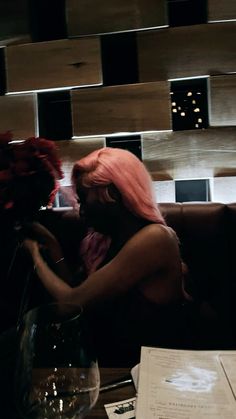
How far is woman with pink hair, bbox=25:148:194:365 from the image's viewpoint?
127 centimetres

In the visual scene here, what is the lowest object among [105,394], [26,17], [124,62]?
[105,394]

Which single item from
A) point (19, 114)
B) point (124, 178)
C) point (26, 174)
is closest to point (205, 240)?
point (124, 178)

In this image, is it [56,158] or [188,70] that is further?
[188,70]

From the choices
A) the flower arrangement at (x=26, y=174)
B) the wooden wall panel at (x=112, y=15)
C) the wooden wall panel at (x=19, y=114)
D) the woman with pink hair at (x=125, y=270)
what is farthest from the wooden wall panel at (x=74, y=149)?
the flower arrangement at (x=26, y=174)

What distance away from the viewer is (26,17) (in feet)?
6.93

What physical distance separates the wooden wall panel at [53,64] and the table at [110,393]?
A: 1.60 meters

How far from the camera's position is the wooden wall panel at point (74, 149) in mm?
2096

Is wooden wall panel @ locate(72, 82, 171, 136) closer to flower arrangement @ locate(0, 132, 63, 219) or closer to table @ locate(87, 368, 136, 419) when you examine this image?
flower arrangement @ locate(0, 132, 63, 219)

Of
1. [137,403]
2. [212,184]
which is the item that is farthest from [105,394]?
[212,184]

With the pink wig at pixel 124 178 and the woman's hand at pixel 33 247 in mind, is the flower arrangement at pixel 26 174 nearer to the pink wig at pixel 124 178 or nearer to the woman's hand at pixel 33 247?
the woman's hand at pixel 33 247

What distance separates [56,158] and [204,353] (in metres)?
0.55

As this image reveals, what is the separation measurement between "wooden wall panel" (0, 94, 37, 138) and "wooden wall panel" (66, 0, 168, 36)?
0.42 metres

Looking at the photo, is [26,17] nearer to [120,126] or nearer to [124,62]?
[124,62]

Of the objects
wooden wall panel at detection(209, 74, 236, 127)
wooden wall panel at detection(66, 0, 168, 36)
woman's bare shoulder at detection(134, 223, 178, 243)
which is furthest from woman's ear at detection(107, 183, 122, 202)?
wooden wall panel at detection(66, 0, 168, 36)
